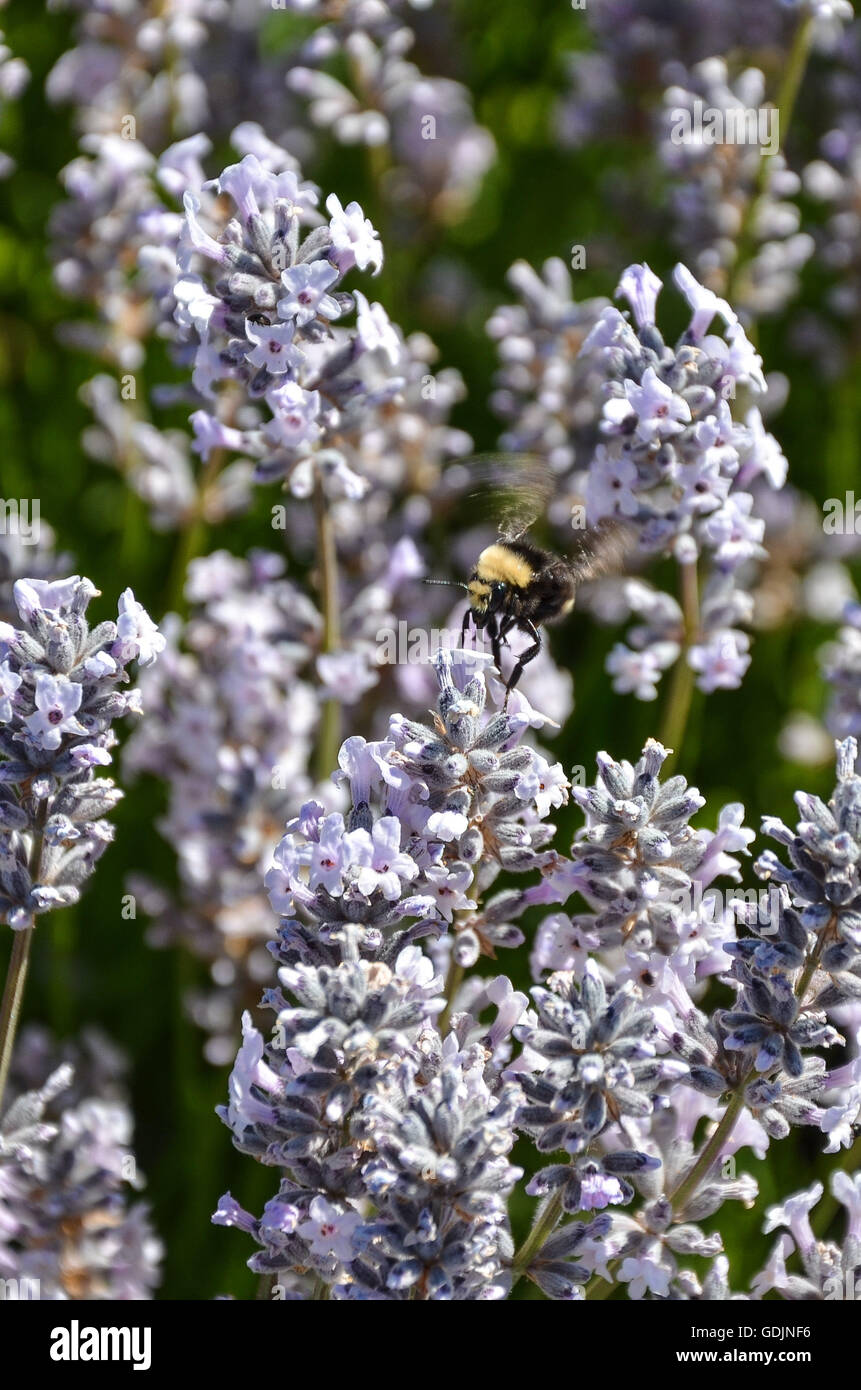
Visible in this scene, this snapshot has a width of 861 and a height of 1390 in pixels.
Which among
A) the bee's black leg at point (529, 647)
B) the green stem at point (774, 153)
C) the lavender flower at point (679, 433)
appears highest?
the green stem at point (774, 153)

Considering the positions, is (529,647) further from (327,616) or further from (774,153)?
(774,153)

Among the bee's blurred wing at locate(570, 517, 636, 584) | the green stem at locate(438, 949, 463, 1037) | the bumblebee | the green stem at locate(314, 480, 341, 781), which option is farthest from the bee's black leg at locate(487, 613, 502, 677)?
the green stem at locate(438, 949, 463, 1037)

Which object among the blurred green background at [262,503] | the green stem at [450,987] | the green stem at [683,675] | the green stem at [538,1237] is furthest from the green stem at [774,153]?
the green stem at [538,1237]

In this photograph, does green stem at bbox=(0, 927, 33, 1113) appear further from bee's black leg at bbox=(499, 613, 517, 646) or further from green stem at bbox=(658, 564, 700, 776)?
green stem at bbox=(658, 564, 700, 776)

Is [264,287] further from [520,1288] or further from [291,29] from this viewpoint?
[291,29]

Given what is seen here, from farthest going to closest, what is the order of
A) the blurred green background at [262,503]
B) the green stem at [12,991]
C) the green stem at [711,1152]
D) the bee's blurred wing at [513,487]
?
the blurred green background at [262,503] < the bee's blurred wing at [513,487] < the green stem at [12,991] < the green stem at [711,1152]

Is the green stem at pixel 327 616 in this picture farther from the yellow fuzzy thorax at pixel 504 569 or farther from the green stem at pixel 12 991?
the green stem at pixel 12 991
